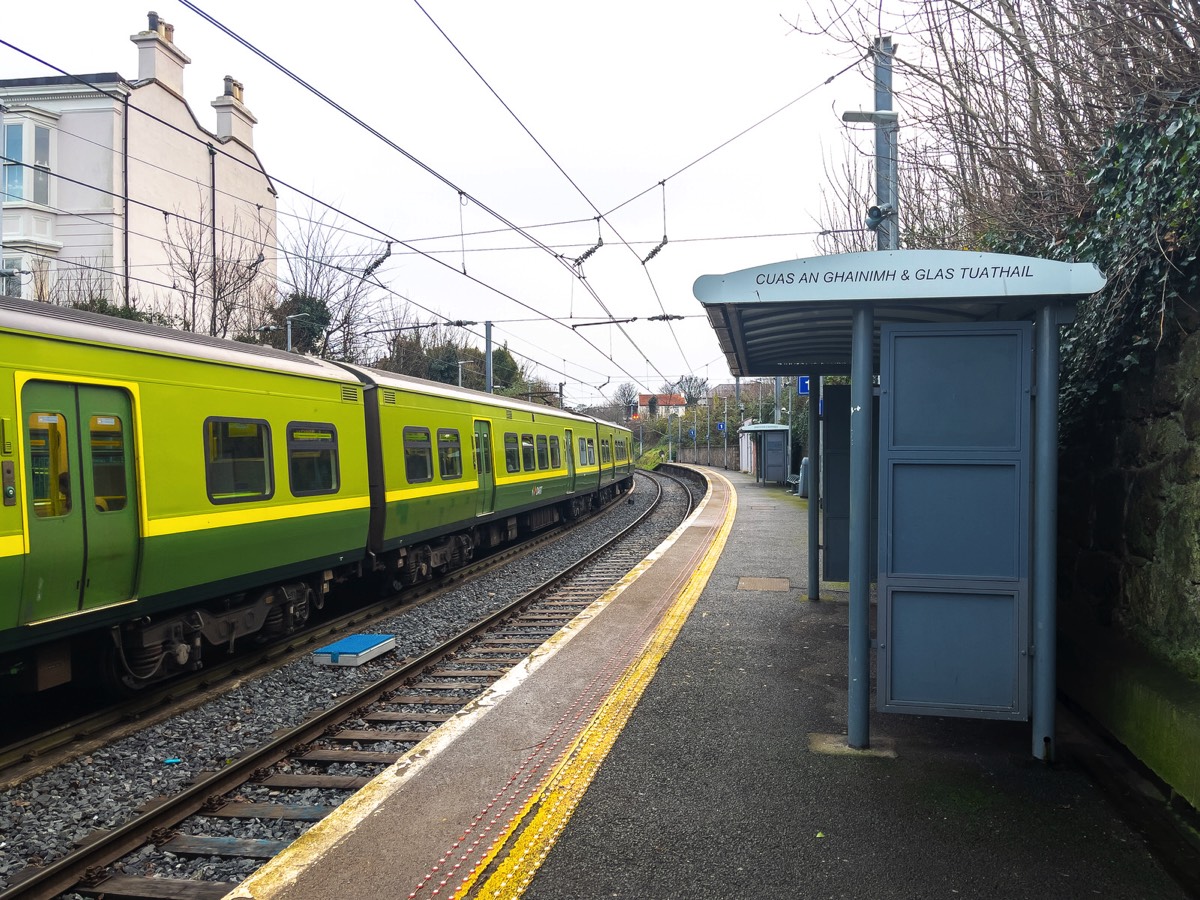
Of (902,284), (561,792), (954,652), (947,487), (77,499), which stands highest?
(902,284)

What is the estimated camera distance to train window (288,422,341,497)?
804 centimetres

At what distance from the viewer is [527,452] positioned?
1648 cm

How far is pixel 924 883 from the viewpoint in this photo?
3393 mm

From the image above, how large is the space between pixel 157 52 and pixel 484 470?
19.6 meters

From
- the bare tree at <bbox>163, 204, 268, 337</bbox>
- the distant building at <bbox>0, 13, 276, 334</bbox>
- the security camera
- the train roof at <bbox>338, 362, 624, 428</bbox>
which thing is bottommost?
the train roof at <bbox>338, 362, 624, 428</bbox>

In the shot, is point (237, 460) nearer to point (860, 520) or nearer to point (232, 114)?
point (860, 520)

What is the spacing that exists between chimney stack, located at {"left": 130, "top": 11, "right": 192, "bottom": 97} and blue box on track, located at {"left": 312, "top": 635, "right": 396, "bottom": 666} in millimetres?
23088

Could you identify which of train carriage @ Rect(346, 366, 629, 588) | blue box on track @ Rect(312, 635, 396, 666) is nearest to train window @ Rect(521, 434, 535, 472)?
train carriage @ Rect(346, 366, 629, 588)

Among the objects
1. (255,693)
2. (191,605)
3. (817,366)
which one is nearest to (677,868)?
(255,693)

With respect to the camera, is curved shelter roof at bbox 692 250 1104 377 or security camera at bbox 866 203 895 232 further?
security camera at bbox 866 203 895 232

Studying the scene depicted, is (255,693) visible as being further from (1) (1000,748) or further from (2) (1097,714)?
(2) (1097,714)

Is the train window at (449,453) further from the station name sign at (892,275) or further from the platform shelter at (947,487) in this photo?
the station name sign at (892,275)

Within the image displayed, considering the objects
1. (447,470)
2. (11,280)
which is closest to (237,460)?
(447,470)

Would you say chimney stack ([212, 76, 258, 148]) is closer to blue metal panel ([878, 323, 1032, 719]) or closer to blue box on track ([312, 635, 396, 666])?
blue box on track ([312, 635, 396, 666])
